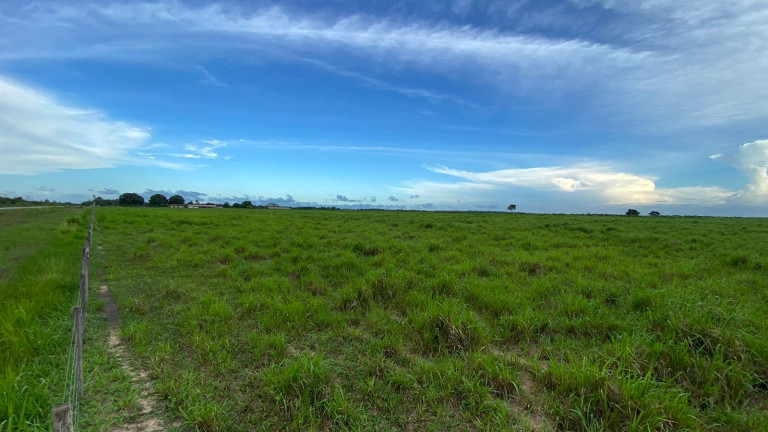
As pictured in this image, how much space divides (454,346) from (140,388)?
→ 3791 mm

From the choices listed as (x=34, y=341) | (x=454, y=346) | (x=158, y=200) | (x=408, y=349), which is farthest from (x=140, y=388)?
(x=158, y=200)

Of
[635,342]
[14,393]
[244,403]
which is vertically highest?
[635,342]

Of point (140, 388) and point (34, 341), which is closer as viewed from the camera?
point (140, 388)

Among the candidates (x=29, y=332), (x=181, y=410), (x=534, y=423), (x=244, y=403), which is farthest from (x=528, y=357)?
(x=29, y=332)

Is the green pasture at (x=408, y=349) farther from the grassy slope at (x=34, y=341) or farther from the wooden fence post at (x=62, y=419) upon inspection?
the wooden fence post at (x=62, y=419)

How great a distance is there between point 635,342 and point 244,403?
4.62m

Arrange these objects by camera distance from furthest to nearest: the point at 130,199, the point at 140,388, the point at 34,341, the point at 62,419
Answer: the point at 130,199 < the point at 34,341 < the point at 140,388 < the point at 62,419

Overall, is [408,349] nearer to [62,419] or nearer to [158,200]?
[62,419]

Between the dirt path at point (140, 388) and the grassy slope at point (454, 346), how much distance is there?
0.52 feet

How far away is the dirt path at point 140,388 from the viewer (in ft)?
10.3

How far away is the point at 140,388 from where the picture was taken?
372 centimetres

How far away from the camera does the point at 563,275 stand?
794 centimetres

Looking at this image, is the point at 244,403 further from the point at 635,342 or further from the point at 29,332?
the point at 635,342

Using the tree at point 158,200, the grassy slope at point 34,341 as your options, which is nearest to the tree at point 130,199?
the tree at point 158,200
